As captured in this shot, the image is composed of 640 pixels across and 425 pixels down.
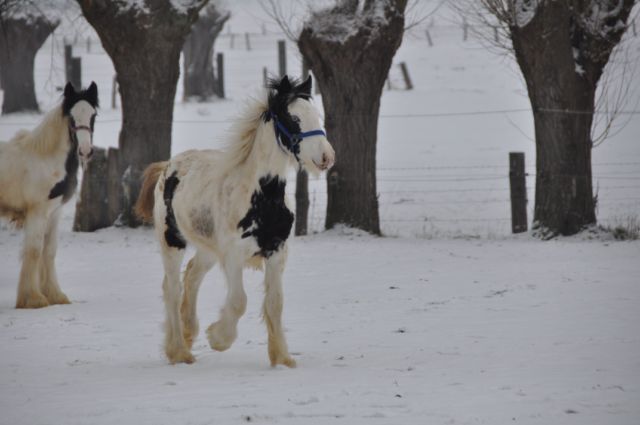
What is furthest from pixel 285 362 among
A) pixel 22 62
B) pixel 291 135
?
pixel 22 62

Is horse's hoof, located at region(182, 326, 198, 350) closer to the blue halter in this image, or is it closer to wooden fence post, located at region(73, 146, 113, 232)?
the blue halter

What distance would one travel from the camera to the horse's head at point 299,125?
6488mm

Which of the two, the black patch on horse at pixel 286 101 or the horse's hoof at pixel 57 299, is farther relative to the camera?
the horse's hoof at pixel 57 299

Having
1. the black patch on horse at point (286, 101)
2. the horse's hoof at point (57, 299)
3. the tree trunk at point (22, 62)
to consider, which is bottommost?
the horse's hoof at point (57, 299)

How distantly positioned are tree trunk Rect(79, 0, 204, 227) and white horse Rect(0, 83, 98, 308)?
4547 millimetres

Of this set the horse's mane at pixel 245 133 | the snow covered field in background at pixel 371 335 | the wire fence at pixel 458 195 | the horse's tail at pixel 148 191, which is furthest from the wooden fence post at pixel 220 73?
the horse's mane at pixel 245 133

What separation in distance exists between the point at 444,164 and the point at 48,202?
547 inches

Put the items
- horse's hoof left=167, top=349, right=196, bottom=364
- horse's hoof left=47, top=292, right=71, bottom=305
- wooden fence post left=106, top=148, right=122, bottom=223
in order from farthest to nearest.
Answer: wooden fence post left=106, top=148, right=122, bottom=223 → horse's hoof left=47, top=292, right=71, bottom=305 → horse's hoof left=167, top=349, right=196, bottom=364

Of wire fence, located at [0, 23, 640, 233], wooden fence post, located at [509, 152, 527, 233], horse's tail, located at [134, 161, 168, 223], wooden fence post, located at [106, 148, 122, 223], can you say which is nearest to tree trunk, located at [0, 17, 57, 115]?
wire fence, located at [0, 23, 640, 233]

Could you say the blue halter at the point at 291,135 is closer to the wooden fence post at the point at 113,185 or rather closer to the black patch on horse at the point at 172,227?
the black patch on horse at the point at 172,227

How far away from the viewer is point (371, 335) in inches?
310

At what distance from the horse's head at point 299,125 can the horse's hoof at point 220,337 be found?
1.30 meters

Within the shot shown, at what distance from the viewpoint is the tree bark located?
13570 mm

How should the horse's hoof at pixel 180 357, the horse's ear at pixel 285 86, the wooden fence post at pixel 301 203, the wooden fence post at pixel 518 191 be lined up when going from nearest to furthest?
the horse's ear at pixel 285 86 → the horse's hoof at pixel 180 357 → the wooden fence post at pixel 518 191 → the wooden fence post at pixel 301 203
